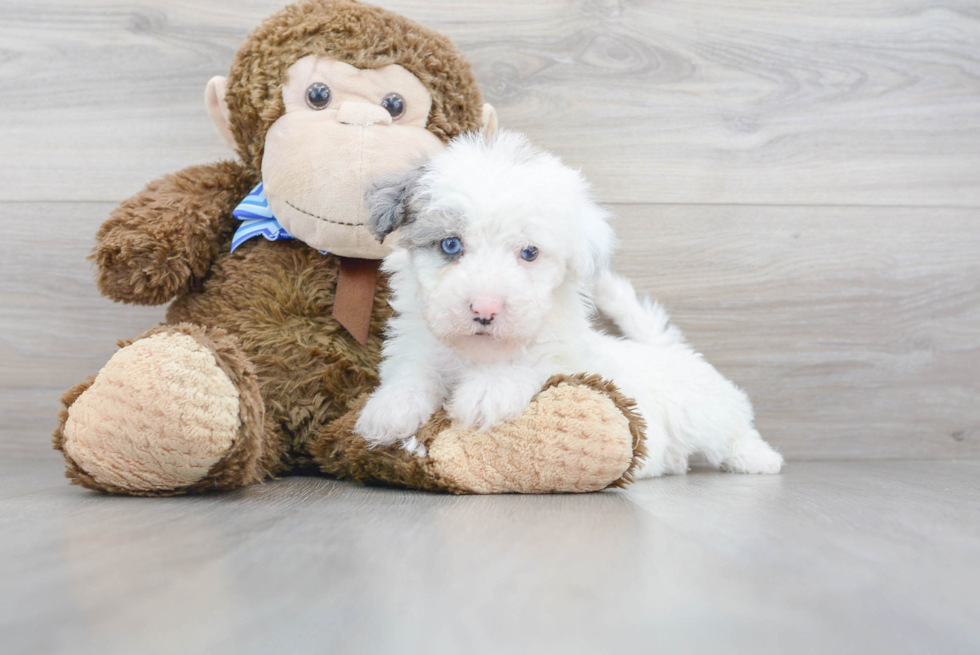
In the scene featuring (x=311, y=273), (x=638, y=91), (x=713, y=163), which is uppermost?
(x=638, y=91)

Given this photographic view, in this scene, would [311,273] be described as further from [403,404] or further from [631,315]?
[631,315]

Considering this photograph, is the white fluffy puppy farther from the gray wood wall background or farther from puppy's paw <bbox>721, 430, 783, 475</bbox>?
the gray wood wall background

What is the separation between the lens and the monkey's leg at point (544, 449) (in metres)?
0.93

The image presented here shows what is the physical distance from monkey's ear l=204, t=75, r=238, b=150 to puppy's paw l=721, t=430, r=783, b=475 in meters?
1.03

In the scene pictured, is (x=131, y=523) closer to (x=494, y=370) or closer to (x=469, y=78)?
(x=494, y=370)

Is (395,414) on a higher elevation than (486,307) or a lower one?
lower

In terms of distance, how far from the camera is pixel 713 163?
1554 millimetres

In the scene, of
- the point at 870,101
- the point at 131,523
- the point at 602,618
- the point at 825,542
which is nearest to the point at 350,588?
the point at 602,618

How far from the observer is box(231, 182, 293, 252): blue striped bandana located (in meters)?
1.20

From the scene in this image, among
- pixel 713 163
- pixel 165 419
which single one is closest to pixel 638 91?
pixel 713 163

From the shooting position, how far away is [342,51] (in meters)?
1.17

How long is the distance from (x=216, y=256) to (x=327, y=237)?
0.24 metres

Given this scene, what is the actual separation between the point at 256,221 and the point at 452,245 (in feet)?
1.40

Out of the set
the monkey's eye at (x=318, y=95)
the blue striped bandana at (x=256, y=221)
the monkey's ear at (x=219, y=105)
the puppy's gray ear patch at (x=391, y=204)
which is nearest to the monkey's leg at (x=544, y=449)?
the puppy's gray ear patch at (x=391, y=204)
